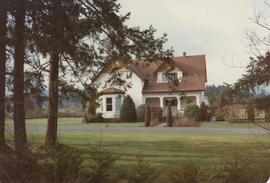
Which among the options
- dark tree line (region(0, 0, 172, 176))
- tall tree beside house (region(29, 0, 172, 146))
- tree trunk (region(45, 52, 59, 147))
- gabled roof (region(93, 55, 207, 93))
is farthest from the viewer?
tree trunk (region(45, 52, 59, 147))

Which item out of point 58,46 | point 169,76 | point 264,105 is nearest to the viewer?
point 58,46

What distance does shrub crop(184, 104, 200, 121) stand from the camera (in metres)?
8.30

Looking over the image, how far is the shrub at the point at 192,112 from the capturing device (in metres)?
8.30

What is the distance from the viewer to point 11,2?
10.7ft

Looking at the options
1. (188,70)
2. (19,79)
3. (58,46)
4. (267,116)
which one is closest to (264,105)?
(267,116)

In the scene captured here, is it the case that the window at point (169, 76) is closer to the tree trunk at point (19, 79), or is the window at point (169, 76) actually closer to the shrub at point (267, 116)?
the shrub at point (267, 116)

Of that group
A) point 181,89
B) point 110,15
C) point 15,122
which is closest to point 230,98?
point 181,89

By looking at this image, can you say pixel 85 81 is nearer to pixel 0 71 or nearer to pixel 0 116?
pixel 0 71

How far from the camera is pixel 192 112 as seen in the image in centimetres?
904

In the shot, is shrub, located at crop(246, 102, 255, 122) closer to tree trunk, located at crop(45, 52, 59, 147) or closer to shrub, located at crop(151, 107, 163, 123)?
tree trunk, located at crop(45, 52, 59, 147)

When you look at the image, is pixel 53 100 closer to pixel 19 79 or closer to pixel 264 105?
pixel 19 79

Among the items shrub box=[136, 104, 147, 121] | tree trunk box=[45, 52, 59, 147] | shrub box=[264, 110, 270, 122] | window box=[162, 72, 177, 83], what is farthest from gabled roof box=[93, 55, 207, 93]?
shrub box=[136, 104, 147, 121]

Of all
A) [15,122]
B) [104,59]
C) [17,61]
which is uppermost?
[104,59]

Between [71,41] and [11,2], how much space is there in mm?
1215
